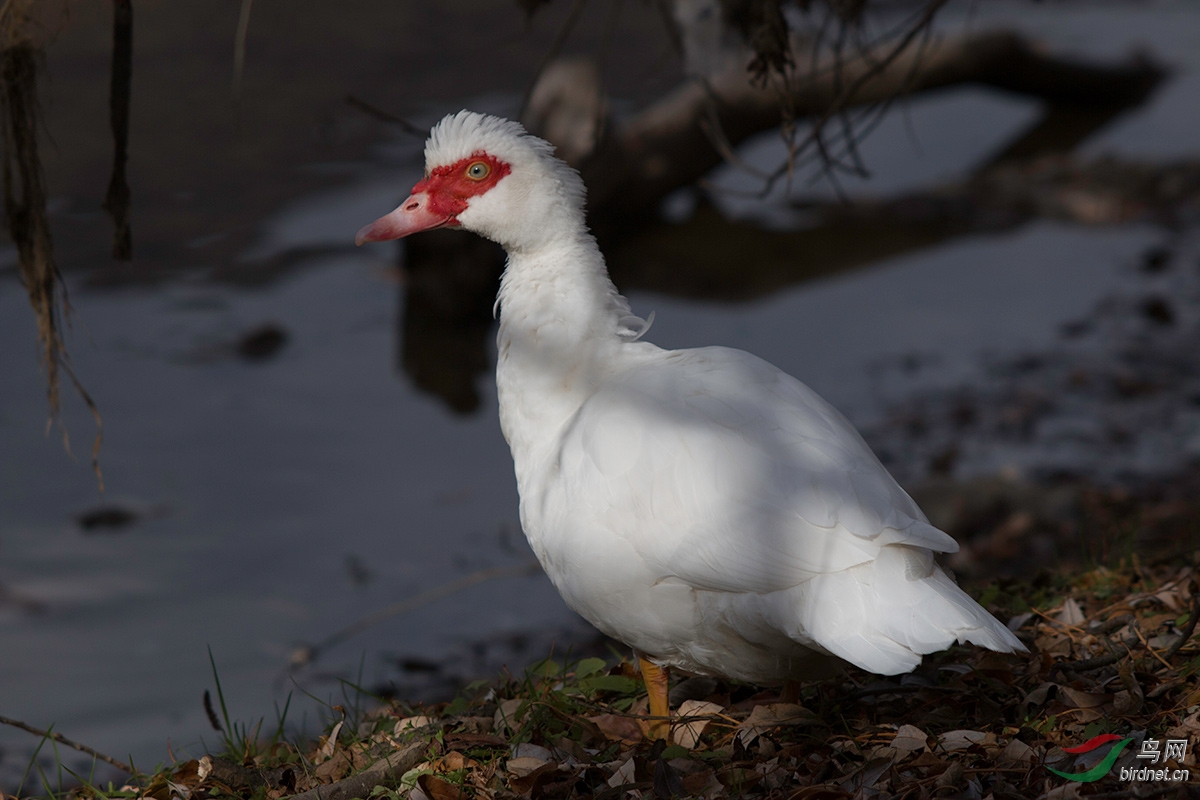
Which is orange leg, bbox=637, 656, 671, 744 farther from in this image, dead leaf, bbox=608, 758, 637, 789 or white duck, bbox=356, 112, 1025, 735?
dead leaf, bbox=608, 758, 637, 789

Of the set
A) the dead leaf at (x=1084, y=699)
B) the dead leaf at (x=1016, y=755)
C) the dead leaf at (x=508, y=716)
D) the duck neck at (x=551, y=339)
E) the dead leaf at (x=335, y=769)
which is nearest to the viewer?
the dead leaf at (x=1016, y=755)

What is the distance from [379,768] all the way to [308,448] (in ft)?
13.6

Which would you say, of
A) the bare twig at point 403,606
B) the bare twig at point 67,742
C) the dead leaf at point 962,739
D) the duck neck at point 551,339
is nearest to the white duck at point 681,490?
the duck neck at point 551,339

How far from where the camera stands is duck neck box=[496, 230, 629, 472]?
296 centimetres

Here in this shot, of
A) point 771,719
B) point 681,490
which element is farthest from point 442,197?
point 771,719

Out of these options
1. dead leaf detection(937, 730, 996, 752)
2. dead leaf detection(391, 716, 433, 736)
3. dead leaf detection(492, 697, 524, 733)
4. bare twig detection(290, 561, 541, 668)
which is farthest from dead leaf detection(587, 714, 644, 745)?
bare twig detection(290, 561, 541, 668)

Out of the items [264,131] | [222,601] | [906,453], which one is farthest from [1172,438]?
[264,131]

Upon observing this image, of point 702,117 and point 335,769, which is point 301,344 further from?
point 335,769

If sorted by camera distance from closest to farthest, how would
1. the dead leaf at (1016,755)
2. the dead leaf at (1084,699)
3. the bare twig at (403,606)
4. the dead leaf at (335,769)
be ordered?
the dead leaf at (1016,755)
the dead leaf at (1084,699)
the dead leaf at (335,769)
the bare twig at (403,606)

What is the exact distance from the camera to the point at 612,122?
8.09m

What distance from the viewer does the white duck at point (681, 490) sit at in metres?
2.40

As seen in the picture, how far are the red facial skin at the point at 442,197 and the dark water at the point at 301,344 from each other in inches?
32.5

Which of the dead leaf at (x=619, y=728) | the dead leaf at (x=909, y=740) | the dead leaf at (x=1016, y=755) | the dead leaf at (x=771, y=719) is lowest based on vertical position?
the dead leaf at (x=619, y=728)

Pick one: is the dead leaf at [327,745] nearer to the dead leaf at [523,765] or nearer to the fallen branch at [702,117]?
the dead leaf at [523,765]
